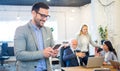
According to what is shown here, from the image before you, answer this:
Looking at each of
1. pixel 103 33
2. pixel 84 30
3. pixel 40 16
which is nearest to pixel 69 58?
pixel 84 30

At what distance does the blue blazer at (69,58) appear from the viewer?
4.34m

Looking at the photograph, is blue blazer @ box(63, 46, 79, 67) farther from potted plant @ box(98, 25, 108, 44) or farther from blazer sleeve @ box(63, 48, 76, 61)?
potted plant @ box(98, 25, 108, 44)

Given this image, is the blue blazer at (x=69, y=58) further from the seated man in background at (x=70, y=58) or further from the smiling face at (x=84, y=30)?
the smiling face at (x=84, y=30)

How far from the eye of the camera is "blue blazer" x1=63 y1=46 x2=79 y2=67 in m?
4.34

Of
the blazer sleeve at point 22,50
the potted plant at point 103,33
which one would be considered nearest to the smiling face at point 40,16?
the blazer sleeve at point 22,50

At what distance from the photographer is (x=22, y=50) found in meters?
1.76

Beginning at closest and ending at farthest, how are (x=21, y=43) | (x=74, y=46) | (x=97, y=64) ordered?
1. (x=21, y=43)
2. (x=97, y=64)
3. (x=74, y=46)

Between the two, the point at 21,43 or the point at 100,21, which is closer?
the point at 21,43

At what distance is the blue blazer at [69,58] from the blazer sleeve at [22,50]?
101 inches

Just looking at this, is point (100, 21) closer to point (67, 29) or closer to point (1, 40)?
point (67, 29)

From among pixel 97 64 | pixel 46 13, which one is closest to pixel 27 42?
pixel 46 13

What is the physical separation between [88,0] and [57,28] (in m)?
2.59

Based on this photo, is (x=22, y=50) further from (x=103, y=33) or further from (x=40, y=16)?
(x=103, y=33)

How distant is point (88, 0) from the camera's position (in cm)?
998
